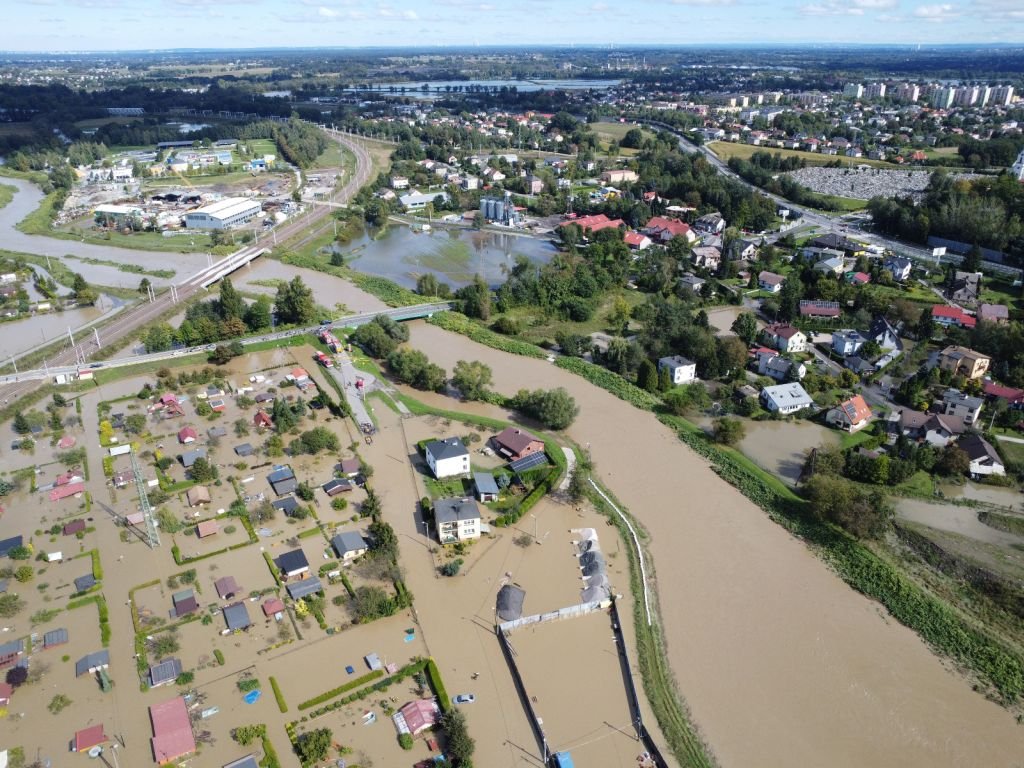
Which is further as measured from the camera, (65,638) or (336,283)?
(336,283)

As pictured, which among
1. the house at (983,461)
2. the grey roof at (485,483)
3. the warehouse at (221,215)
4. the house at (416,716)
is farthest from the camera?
the warehouse at (221,215)

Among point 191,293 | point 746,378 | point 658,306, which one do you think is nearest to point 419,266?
point 191,293

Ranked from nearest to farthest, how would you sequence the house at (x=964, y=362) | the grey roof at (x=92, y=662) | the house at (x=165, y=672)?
the house at (x=165, y=672)
the grey roof at (x=92, y=662)
the house at (x=964, y=362)

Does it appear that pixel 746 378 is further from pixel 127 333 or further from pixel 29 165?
pixel 29 165

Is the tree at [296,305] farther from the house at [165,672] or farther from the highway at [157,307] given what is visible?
the house at [165,672]

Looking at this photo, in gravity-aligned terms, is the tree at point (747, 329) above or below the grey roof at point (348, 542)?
above

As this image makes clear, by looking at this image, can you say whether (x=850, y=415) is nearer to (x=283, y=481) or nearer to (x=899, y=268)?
(x=283, y=481)

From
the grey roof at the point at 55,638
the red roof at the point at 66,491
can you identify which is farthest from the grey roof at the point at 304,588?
the red roof at the point at 66,491
